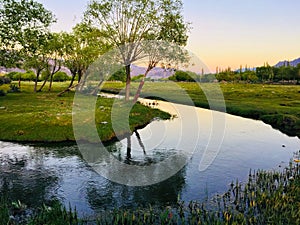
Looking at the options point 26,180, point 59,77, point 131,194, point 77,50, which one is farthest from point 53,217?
point 59,77

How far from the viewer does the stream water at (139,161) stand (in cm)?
1862

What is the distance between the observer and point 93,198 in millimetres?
18422

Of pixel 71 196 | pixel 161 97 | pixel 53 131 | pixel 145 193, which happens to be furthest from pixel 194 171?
pixel 161 97

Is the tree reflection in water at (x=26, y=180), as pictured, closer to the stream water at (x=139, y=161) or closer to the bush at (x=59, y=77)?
the stream water at (x=139, y=161)

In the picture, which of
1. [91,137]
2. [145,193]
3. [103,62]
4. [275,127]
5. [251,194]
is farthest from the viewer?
[103,62]

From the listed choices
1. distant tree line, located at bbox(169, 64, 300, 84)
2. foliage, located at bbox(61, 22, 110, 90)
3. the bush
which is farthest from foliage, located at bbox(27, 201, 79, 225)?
the bush

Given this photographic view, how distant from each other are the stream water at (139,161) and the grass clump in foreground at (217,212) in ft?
4.02

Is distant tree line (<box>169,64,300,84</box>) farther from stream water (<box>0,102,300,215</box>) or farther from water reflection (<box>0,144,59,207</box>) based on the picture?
water reflection (<box>0,144,59,207</box>)

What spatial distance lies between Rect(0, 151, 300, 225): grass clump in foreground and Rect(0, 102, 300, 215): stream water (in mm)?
1225

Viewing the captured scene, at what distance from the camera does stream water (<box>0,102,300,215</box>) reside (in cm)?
1862

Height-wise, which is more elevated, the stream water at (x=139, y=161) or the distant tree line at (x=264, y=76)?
the distant tree line at (x=264, y=76)

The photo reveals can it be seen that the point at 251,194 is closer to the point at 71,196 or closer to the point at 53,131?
the point at 71,196

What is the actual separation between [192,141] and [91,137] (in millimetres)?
11437

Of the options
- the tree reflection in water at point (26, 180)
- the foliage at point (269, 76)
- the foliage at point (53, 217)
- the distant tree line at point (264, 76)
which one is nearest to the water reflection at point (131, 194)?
the foliage at point (53, 217)
